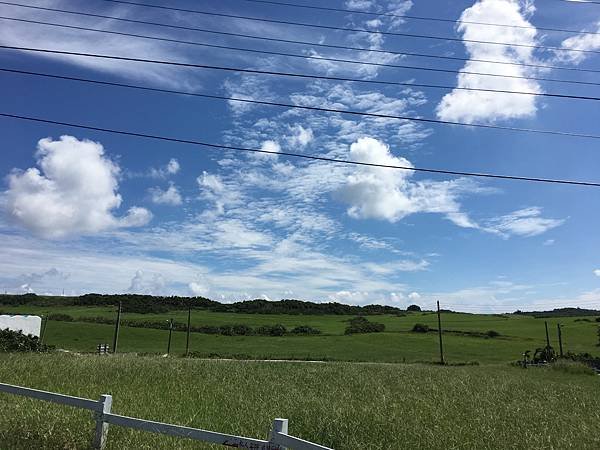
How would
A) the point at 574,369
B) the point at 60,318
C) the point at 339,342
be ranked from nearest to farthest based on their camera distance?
the point at 574,369 → the point at 339,342 → the point at 60,318

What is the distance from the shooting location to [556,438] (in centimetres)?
1095

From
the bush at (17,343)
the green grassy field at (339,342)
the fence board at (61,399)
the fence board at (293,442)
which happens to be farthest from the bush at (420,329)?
the fence board at (293,442)

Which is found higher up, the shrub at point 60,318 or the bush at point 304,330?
the shrub at point 60,318

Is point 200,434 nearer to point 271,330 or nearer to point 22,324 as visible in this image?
point 22,324

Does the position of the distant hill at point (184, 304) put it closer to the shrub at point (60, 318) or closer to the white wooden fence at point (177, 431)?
the shrub at point (60, 318)

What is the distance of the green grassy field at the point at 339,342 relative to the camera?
6197cm

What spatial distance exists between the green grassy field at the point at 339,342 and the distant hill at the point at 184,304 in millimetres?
13787

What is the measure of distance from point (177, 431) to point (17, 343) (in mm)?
37689

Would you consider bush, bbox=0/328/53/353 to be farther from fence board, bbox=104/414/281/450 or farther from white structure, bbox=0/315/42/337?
fence board, bbox=104/414/281/450

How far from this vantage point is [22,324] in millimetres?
45875

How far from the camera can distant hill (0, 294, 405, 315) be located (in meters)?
Result: 122

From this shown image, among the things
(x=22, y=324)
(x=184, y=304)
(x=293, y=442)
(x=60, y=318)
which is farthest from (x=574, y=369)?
(x=184, y=304)

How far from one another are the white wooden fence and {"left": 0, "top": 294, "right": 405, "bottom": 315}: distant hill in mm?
105098

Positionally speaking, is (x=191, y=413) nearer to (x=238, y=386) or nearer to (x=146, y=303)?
(x=238, y=386)
